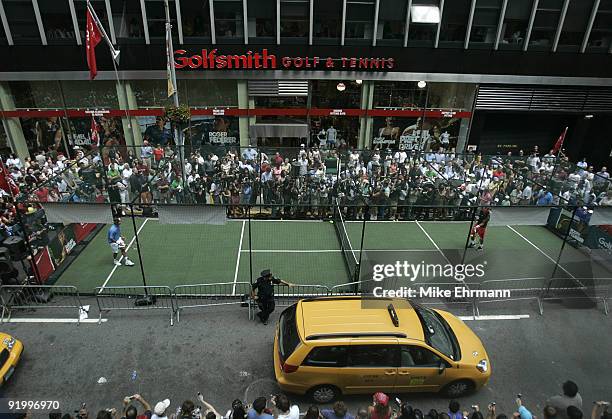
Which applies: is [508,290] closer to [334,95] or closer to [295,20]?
[334,95]

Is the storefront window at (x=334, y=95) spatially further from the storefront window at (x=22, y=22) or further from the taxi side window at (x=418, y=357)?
the taxi side window at (x=418, y=357)

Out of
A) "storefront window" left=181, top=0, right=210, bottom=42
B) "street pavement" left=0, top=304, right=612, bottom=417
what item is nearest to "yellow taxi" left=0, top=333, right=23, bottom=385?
"street pavement" left=0, top=304, right=612, bottom=417

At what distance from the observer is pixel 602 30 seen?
72.3ft

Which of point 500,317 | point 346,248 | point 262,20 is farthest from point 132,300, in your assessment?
point 262,20

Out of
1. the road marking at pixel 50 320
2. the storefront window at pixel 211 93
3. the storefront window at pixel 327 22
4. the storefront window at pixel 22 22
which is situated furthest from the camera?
the storefront window at pixel 211 93

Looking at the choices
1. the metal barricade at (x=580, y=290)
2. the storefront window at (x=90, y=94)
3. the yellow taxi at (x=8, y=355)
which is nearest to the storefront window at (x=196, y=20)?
the storefront window at (x=90, y=94)

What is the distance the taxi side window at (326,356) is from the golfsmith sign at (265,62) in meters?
17.9

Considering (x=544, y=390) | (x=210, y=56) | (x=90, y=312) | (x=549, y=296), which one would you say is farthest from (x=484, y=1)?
(x=90, y=312)

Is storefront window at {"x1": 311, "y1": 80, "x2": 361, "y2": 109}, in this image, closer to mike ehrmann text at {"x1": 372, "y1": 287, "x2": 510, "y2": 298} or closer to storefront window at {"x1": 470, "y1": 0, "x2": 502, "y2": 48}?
storefront window at {"x1": 470, "y1": 0, "x2": 502, "y2": 48}

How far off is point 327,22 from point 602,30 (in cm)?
1512

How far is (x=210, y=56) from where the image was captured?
846 inches

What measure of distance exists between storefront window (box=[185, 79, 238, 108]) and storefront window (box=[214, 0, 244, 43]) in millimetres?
2331

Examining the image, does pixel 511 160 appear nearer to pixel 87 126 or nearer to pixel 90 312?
pixel 90 312

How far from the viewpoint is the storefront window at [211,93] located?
22.9 metres
